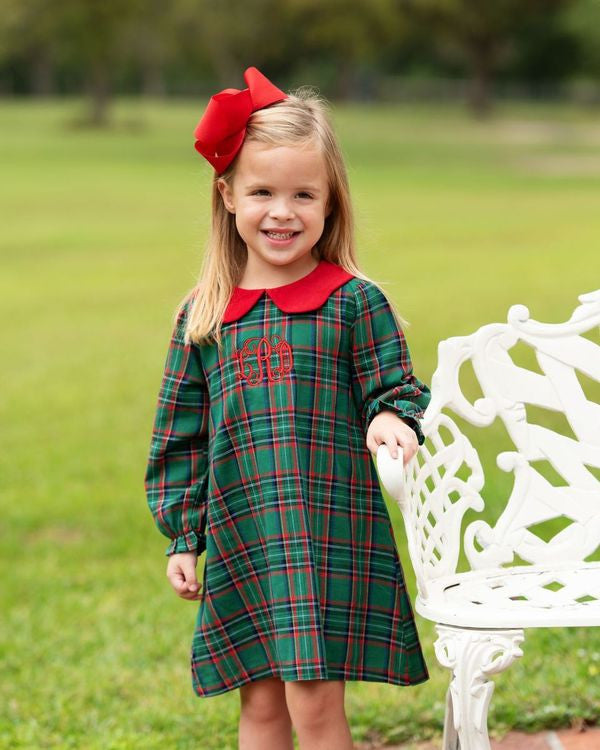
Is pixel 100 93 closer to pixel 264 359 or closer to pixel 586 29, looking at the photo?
pixel 586 29

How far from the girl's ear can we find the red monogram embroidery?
0.32 m

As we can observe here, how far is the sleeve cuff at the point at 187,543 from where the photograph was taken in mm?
2787

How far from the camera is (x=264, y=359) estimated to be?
2.67m

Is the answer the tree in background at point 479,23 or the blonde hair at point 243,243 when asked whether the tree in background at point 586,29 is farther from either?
the blonde hair at point 243,243

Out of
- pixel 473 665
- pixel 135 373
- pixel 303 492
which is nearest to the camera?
pixel 473 665

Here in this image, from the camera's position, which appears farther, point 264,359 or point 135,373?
point 135,373

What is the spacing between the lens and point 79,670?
4.27 m

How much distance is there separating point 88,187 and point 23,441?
1782 cm

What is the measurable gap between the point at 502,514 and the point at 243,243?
36.1 inches

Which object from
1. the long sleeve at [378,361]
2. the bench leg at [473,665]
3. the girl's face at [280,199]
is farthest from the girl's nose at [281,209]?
the bench leg at [473,665]

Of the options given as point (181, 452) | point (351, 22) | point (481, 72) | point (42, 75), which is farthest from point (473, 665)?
point (42, 75)

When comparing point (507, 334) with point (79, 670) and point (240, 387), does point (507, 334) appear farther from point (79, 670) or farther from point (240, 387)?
point (79, 670)

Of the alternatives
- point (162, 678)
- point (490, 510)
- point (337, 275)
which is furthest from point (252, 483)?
point (490, 510)

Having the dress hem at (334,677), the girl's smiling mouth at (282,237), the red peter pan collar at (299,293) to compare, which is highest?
the girl's smiling mouth at (282,237)
